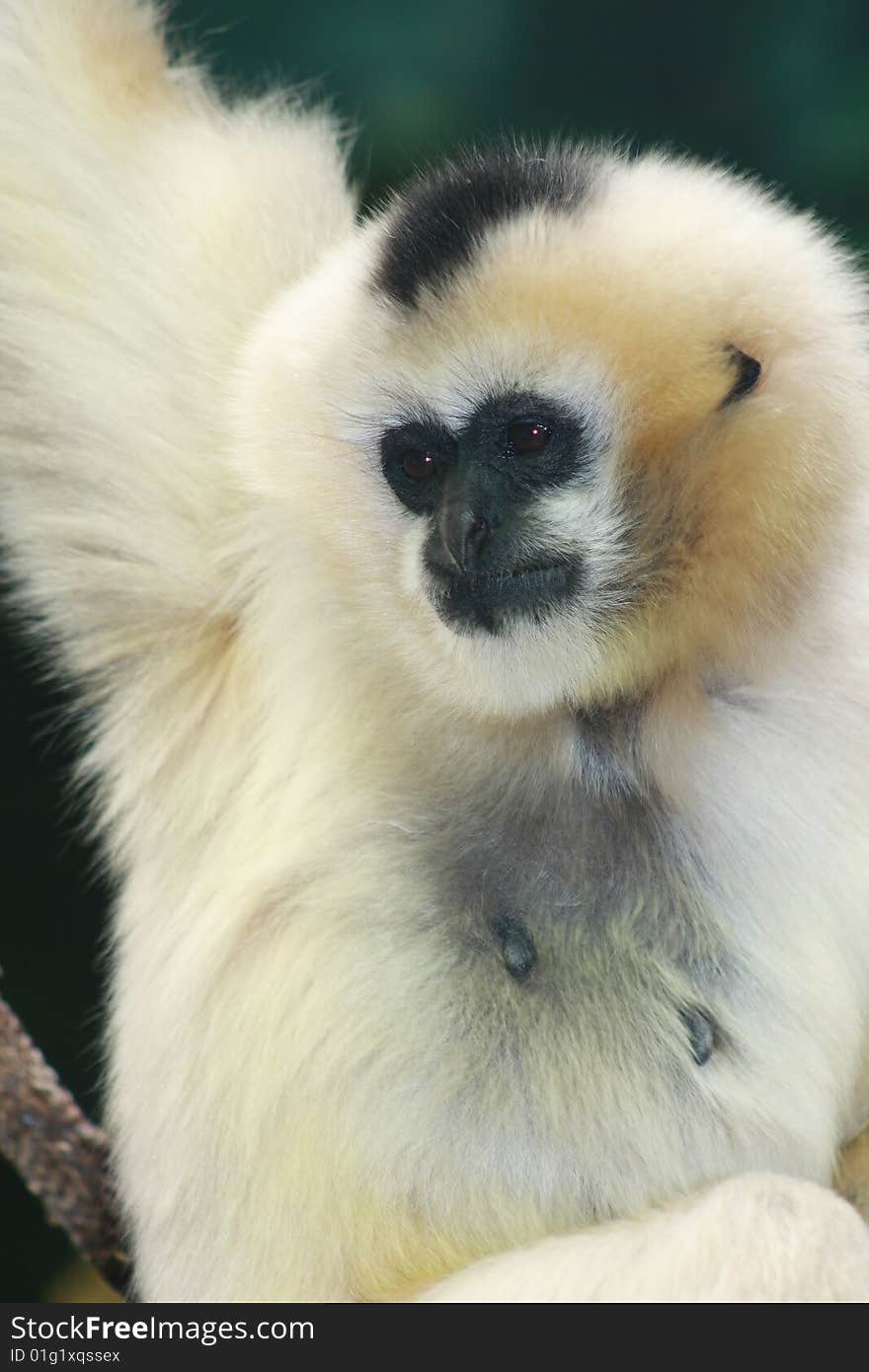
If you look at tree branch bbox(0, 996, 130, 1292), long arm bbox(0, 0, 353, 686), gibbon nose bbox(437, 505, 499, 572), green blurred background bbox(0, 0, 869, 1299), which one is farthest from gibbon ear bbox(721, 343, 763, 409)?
tree branch bbox(0, 996, 130, 1292)

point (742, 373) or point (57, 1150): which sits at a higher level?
point (742, 373)

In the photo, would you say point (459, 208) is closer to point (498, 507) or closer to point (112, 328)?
point (498, 507)

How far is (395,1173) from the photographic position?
1.76 meters

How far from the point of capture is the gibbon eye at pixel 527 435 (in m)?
1.70

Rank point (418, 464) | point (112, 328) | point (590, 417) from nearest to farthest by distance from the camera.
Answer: point (590, 417) < point (418, 464) < point (112, 328)

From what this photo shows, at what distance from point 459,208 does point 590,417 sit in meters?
0.31

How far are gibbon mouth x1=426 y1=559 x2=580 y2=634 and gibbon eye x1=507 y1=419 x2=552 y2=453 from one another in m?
0.14

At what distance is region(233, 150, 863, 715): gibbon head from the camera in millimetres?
1687

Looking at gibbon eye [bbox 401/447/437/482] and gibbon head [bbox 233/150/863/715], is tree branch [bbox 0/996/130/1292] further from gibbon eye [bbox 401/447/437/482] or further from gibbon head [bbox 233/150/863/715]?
gibbon eye [bbox 401/447/437/482]

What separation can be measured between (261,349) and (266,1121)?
1.00m

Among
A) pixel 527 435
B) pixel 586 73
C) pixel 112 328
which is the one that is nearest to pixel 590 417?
pixel 527 435

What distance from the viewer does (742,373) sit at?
1712mm

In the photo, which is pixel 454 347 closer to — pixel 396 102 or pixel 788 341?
pixel 788 341

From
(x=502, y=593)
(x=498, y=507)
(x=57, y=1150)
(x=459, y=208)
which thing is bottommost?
(x=57, y=1150)
